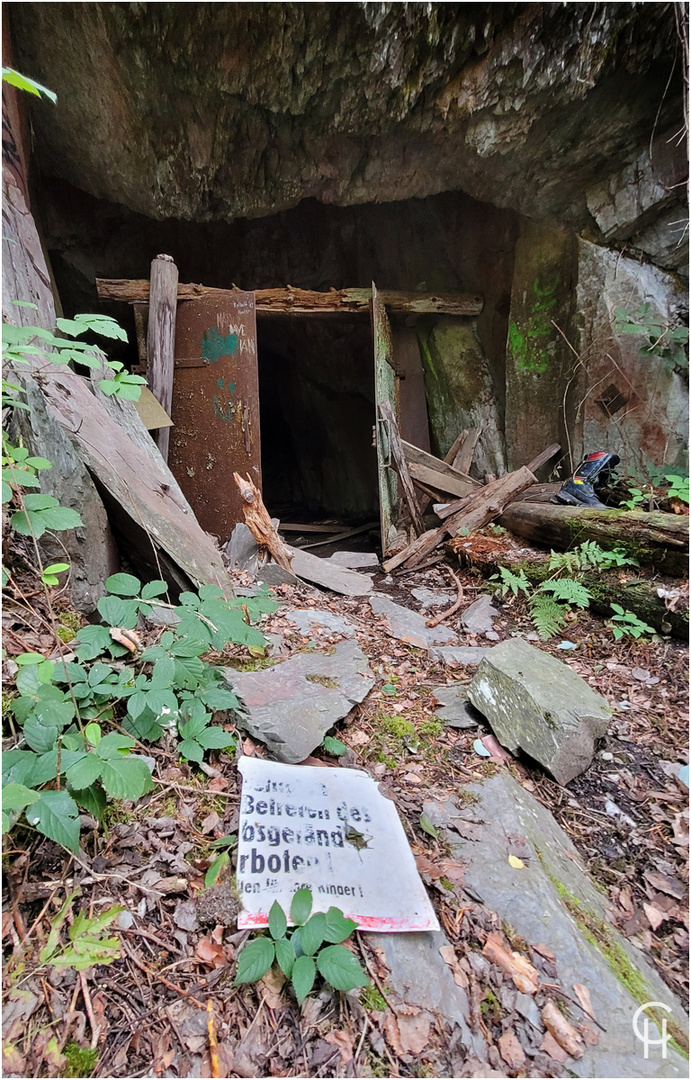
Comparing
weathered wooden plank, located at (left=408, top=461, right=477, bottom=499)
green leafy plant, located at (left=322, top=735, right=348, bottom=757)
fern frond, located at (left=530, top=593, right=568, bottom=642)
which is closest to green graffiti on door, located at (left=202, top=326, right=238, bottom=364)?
weathered wooden plank, located at (left=408, top=461, right=477, bottom=499)

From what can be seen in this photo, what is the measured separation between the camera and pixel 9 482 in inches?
62.5

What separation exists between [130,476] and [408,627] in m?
2.14

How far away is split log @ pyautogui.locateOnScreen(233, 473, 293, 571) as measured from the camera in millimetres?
4094

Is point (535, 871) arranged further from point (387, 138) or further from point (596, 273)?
point (387, 138)

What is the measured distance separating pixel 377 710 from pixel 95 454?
1.99m

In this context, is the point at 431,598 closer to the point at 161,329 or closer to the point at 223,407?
the point at 223,407

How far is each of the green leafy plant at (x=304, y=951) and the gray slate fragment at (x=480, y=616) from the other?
249cm

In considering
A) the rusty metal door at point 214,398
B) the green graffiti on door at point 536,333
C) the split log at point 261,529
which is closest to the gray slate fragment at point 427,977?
the split log at point 261,529

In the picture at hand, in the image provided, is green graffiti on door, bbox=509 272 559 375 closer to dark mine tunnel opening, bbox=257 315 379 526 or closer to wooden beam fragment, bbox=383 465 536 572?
wooden beam fragment, bbox=383 465 536 572

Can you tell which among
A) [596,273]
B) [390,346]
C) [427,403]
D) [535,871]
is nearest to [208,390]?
[390,346]

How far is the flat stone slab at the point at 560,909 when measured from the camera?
116cm

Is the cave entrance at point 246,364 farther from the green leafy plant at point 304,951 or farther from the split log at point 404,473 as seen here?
the green leafy plant at point 304,951

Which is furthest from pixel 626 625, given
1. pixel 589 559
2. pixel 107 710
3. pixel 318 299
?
pixel 318 299

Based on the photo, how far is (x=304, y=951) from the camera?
3.81 ft
